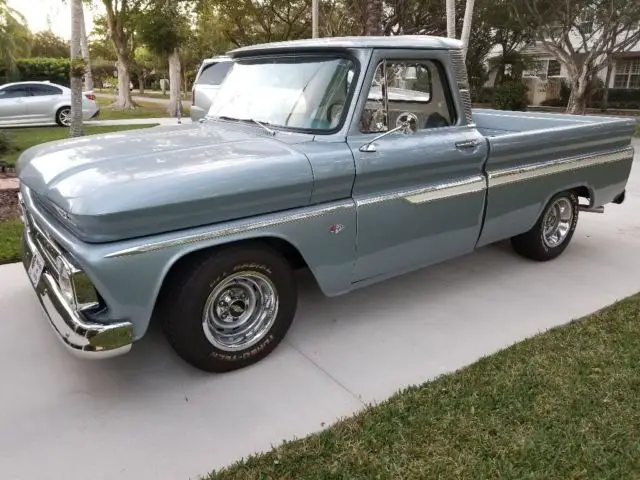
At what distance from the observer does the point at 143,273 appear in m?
2.64

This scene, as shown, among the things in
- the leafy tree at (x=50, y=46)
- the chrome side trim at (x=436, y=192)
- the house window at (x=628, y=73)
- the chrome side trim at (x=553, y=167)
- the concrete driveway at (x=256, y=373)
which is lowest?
the concrete driveway at (x=256, y=373)

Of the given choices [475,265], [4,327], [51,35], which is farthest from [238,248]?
[51,35]

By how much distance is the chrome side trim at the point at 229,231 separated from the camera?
2600 mm

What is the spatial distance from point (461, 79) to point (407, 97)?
0.48 metres

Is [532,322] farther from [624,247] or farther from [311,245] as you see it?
[624,247]

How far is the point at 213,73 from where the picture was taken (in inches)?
460

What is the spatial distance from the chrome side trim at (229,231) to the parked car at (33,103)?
44.8 feet

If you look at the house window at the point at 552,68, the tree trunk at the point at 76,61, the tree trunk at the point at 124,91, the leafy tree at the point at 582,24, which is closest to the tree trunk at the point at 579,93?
the leafy tree at the point at 582,24

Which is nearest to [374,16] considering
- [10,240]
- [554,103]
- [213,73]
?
[213,73]

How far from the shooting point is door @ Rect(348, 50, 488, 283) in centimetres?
342

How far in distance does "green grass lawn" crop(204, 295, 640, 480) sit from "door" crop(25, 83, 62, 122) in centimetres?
1510

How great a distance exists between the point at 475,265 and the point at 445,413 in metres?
2.41

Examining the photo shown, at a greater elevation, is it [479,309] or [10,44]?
[10,44]

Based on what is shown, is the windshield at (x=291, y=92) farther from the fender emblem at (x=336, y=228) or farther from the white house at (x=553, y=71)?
the white house at (x=553, y=71)
